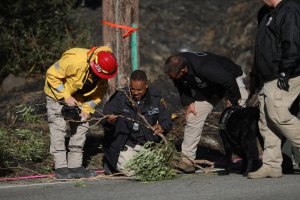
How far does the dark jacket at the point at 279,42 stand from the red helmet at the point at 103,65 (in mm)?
1692

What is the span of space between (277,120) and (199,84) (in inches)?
55.8

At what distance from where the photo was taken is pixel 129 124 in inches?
372

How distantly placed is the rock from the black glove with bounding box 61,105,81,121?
542 cm

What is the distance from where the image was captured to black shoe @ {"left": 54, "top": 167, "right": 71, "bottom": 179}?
30.2 ft

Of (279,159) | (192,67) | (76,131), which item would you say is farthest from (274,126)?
(76,131)

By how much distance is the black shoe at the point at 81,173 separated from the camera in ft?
30.3

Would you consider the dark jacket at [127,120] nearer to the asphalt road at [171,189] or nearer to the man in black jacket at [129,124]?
the man in black jacket at [129,124]

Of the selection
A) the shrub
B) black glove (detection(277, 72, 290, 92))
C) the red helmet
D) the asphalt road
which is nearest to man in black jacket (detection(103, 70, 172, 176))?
the red helmet

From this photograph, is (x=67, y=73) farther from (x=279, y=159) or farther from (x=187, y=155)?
(x=279, y=159)

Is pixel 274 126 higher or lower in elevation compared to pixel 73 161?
higher

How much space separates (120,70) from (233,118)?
2.44 metres

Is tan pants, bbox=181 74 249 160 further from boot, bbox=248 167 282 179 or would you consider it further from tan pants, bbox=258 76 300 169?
boot, bbox=248 167 282 179

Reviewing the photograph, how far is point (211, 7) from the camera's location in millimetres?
18969

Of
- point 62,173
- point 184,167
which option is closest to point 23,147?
point 62,173
